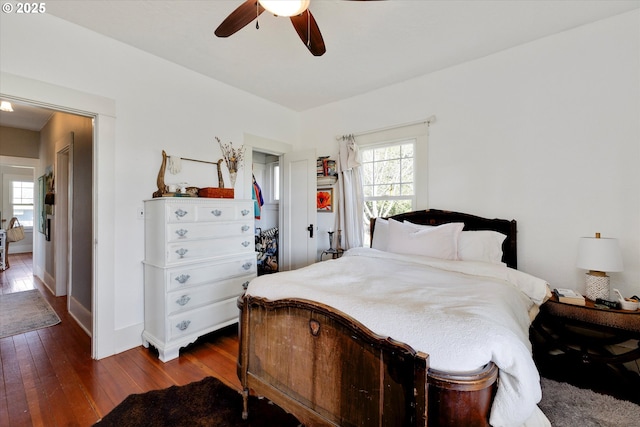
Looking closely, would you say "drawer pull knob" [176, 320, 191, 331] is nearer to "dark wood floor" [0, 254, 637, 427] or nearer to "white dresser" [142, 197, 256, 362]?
"white dresser" [142, 197, 256, 362]

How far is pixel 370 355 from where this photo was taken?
120cm

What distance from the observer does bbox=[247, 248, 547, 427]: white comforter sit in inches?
42.0

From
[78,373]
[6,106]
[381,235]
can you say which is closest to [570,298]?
[381,235]

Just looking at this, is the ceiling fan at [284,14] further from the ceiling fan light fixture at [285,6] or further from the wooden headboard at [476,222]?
the wooden headboard at [476,222]

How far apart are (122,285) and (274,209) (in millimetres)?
2963

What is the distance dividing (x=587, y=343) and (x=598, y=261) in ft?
1.94

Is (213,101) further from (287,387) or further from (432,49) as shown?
Result: (287,387)

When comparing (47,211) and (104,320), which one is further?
(47,211)

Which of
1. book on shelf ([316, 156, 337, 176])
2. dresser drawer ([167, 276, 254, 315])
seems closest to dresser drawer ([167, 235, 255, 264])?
dresser drawer ([167, 276, 254, 315])

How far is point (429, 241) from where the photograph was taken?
8.66 feet

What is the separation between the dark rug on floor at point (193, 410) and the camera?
5.54ft

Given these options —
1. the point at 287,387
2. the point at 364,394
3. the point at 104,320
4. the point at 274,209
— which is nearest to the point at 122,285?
the point at 104,320

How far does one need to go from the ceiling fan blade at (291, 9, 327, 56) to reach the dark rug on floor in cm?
239

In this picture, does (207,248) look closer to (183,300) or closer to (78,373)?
(183,300)
